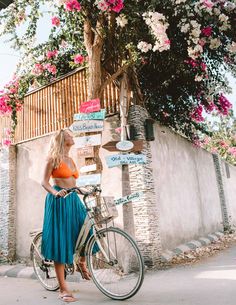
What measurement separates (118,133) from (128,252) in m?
3.36

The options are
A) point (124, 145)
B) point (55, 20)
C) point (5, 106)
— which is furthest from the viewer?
point (5, 106)

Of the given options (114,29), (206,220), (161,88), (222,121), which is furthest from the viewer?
(222,121)

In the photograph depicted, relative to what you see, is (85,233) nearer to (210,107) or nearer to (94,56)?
(94,56)

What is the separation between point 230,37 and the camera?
6535mm

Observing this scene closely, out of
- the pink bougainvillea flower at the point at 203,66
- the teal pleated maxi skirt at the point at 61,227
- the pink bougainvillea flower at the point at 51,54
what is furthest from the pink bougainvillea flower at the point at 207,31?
the teal pleated maxi skirt at the point at 61,227

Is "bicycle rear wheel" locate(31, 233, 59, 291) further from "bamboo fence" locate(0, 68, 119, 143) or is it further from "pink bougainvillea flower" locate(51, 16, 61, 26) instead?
"pink bougainvillea flower" locate(51, 16, 61, 26)

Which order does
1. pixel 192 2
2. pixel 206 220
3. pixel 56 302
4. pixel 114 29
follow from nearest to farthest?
pixel 56 302
pixel 192 2
pixel 114 29
pixel 206 220

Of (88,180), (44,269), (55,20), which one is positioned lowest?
(44,269)

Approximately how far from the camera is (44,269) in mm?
4172

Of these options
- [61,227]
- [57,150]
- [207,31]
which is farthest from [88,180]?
[207,31]

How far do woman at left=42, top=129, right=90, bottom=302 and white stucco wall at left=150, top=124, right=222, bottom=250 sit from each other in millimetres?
3051

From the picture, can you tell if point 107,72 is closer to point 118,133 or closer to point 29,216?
point 118,133

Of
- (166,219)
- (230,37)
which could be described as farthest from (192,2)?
(166,219)

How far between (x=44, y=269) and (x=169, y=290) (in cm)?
157
